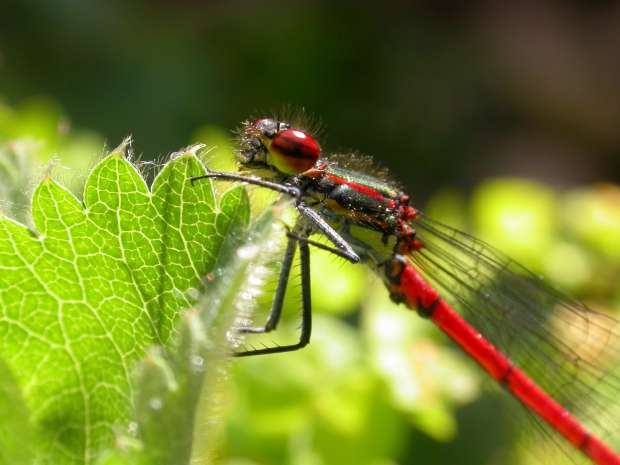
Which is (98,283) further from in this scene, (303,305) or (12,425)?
(303,305)

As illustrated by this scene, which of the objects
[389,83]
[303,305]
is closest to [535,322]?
[303,305]

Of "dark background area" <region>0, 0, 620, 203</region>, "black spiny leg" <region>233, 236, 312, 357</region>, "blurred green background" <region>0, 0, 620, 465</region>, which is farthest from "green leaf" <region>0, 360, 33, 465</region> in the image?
"dark background area" <region>0, 0, 620, 203</region>

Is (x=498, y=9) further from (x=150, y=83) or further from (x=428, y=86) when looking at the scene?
(x=150, y=83)

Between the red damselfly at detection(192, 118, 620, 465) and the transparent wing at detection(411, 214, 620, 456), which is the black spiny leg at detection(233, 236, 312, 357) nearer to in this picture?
the red damselfly at detection(192, 118, 620, 465)

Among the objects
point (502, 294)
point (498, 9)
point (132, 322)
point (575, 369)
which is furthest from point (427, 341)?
point (498, 9)

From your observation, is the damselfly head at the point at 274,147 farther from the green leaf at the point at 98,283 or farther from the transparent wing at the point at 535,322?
the green leaf at the point at 98,283

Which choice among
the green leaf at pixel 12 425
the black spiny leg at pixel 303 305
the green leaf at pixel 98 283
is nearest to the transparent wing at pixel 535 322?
the black spiny leg at pixel 303 305
